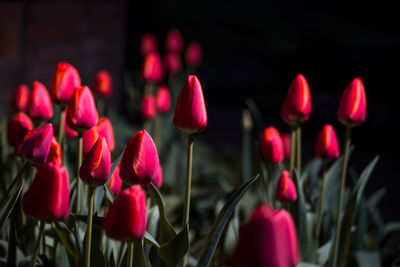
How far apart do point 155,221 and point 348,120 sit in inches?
15.4

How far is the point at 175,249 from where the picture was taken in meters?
0.77

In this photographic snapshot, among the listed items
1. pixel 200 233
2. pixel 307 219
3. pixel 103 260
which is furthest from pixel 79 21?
pixel 103 260

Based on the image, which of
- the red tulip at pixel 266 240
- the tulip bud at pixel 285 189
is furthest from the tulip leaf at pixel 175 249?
the red tulip at pixel 266 240

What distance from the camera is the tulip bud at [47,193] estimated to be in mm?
625

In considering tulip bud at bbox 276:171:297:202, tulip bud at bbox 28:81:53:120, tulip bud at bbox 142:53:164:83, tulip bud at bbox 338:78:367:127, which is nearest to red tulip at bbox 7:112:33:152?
tulip bud at bbox 28:81:53:120

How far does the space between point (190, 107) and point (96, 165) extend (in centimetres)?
15

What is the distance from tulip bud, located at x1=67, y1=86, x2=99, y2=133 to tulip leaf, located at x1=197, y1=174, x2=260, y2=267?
0.24 meters

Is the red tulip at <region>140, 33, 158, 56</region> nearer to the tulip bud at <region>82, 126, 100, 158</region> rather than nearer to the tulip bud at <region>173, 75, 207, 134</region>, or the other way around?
the tulip bud at <region>82, 126, 100, 158</region>

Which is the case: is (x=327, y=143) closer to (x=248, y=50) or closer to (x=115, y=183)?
(x=115, y=183)

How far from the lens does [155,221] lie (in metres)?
1.01

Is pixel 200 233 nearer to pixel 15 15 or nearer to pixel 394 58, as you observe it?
pixel 15 15

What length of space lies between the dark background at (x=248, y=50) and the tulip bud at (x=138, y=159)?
68.5 inches

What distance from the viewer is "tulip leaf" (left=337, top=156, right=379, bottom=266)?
995 millimetres

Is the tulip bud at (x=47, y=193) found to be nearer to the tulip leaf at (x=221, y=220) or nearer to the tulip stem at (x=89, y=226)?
the tulip stem at (x=89, y=226)
